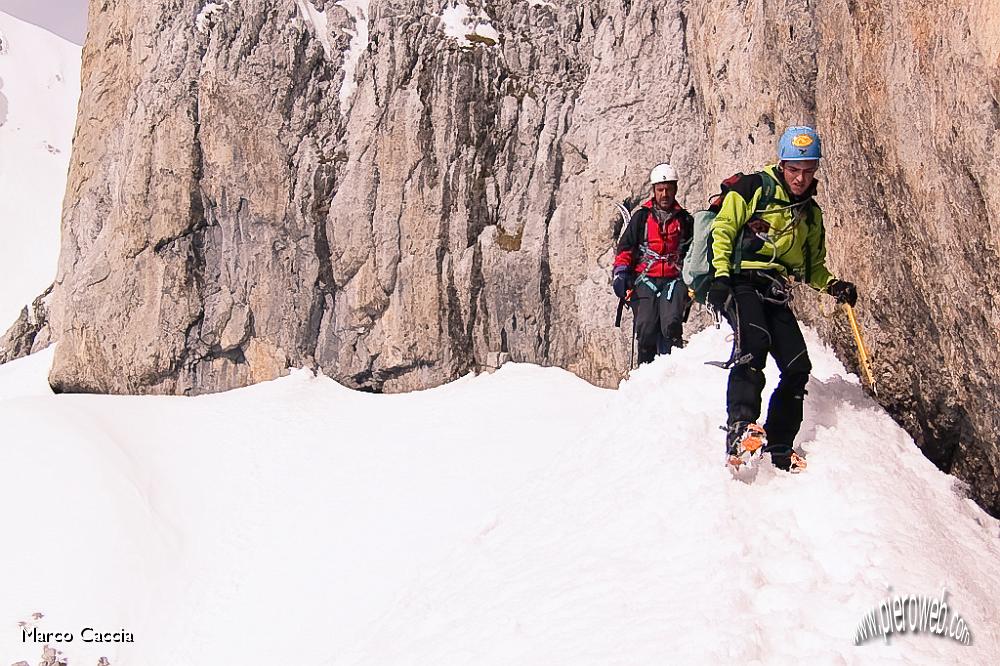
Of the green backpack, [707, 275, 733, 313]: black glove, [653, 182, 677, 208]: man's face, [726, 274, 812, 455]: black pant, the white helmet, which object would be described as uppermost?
the white helmet

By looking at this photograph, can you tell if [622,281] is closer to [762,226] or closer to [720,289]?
[762,226]

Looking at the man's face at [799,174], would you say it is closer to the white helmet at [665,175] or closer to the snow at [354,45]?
the white helmet at [665,175]

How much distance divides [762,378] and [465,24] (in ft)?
62.4

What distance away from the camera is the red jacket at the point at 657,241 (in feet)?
34.0

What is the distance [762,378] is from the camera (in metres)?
6.23

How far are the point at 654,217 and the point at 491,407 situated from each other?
9003 millimetres

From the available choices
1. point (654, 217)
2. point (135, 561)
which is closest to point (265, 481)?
point (135, 561)

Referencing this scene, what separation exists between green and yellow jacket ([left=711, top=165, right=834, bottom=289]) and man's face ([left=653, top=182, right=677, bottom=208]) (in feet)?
12.3

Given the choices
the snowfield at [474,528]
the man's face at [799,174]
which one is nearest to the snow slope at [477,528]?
the snowfield at [474,528]

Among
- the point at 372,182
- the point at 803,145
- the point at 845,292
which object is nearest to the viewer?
the point at 803,145

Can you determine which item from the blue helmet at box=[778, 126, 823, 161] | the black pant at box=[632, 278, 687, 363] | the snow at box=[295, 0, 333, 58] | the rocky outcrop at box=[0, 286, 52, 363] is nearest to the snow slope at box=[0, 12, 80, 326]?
the rocky outcrop at box=[0, 286, 52, 363]

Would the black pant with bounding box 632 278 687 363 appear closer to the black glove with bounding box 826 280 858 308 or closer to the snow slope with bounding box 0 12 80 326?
the black glove with bounding box 826 280 858 308

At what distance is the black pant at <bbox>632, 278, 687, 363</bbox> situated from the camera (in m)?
10.2

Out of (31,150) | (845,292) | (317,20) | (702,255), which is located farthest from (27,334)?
(31,150)
